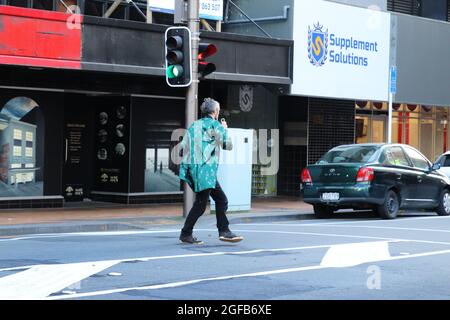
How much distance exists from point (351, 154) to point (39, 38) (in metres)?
6.81

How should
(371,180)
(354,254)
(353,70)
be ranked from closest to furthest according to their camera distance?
(354,254) < (371,180) < (353,70)

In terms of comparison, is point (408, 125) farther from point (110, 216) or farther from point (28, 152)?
point (28, 152)

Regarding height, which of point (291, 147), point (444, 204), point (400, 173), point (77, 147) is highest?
point (291, 147)

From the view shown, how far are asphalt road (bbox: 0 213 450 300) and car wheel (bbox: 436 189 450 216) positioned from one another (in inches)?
193

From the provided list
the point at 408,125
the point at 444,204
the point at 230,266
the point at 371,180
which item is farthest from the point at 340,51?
the point at 230,266

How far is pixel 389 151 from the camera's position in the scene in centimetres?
1744

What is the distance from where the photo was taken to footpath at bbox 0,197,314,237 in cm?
1423

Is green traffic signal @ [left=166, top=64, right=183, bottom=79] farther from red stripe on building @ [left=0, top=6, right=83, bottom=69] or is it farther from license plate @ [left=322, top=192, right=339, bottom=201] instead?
license plate @ [left=322, top=192, right=339, bottom=201]

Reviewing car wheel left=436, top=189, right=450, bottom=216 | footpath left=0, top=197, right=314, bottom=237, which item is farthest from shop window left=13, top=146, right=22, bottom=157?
car wheel left=436, top=189, right=450, bottom=216

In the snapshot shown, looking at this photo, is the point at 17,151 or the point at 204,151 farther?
the point at 17,151

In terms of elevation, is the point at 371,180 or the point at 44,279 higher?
the point at 371,180

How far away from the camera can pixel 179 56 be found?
580 inches
